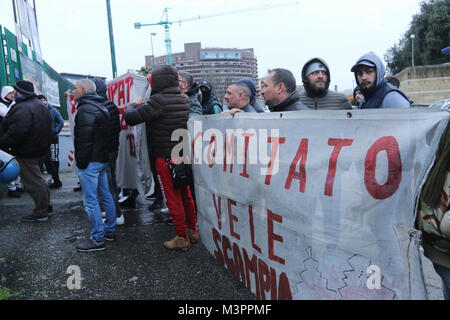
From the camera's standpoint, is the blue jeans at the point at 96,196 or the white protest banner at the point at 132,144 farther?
the white protest banner at the point at 132,144

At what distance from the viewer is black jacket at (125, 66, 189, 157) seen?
361 cm

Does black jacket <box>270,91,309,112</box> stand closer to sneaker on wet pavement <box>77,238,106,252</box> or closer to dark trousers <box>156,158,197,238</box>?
dark trousers <box>156,158,197,238</box>

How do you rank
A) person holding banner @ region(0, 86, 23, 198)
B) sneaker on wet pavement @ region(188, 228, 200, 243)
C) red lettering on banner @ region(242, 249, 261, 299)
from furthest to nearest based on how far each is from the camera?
1. person holding banner @ region(0, 86, 23, 198)
2. sneaker on wet pavement @ region(188, 228, 200, 243)
3. red lettering on banner @ region(242, 249, 261, 299)

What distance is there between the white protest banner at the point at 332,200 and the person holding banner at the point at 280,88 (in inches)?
14.5

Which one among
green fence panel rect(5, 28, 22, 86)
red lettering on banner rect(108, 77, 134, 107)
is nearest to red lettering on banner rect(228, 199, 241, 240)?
red lettering on banner rect(108, 77, 134, 107)

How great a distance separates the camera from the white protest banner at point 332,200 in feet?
5.18

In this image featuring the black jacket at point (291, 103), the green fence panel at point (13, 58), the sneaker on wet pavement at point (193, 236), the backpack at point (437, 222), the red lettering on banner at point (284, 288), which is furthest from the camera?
the green fence panel at point (13, 58)

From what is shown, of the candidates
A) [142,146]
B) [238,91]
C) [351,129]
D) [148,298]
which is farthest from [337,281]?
[142,146]

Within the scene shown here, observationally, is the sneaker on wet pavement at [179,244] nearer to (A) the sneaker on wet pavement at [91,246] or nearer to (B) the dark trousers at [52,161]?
(A) the sneaker on wet pavement at [91,246]

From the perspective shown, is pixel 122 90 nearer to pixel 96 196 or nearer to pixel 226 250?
pixel 96 196

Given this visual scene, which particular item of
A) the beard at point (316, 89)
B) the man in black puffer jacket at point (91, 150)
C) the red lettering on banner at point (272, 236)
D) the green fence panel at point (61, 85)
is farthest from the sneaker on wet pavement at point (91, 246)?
the green fence panel at point (61, 85)

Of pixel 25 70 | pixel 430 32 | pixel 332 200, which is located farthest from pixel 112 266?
pixel 430 32

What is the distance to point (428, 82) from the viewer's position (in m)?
30.8
